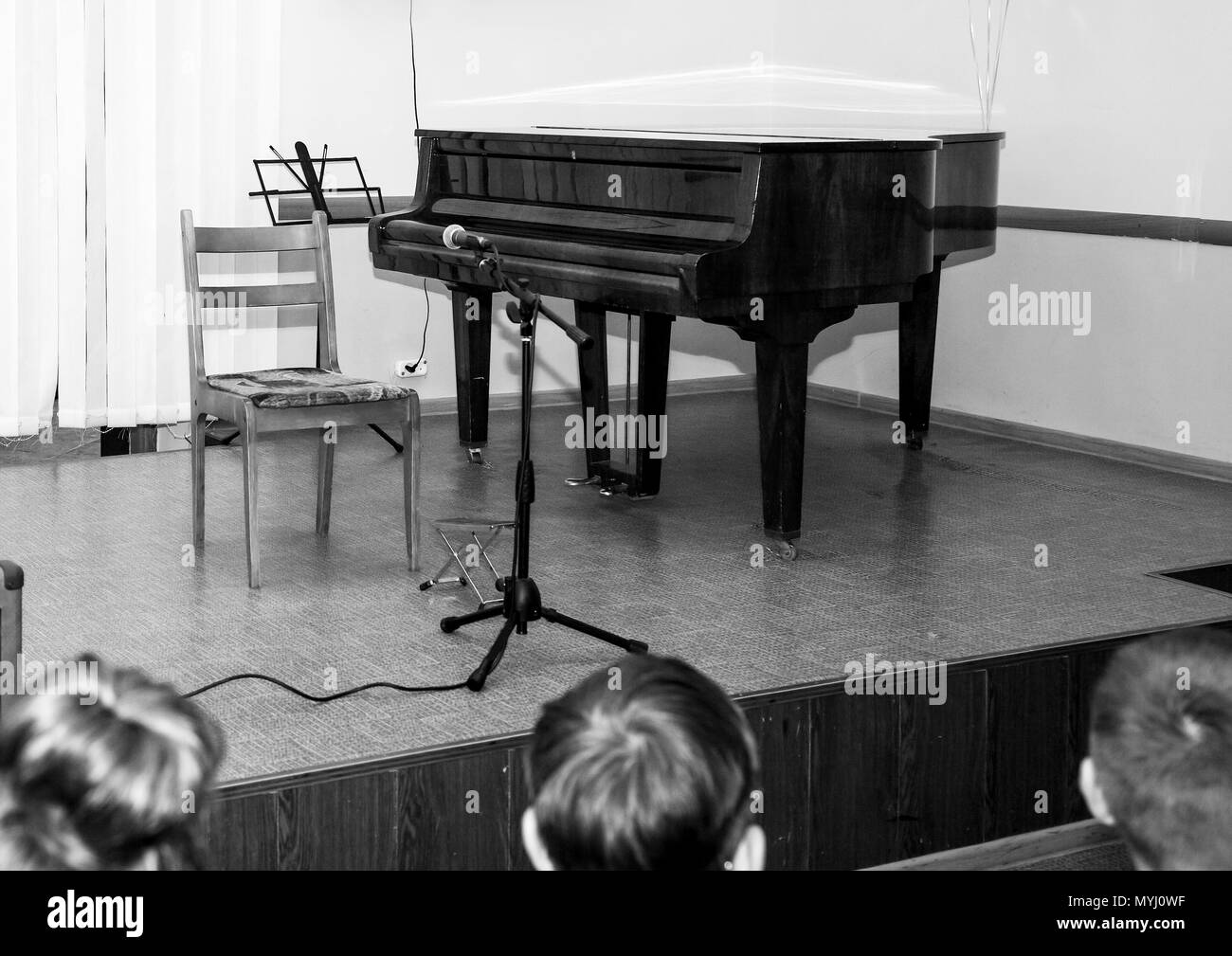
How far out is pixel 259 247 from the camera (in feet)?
13.1

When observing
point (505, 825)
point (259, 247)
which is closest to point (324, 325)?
point (259, 247)

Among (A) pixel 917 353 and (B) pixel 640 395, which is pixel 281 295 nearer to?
(B) pixel 640 395

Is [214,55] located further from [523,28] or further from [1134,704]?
[1134,704]

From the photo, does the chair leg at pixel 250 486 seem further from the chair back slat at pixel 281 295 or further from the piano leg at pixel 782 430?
the piano leg at pixel 782 430

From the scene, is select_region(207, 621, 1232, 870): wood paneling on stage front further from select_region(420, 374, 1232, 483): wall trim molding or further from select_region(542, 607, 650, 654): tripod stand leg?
select_region(420, 374, 1232, 483): wall trim molding

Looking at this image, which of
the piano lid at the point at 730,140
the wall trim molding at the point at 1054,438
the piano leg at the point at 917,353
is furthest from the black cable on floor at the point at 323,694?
the wall trim molding at the point at 1054,438

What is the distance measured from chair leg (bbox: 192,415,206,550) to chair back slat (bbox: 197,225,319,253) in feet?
1.47

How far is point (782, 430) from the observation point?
3984mm

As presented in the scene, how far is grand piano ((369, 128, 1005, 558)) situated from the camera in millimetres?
3799

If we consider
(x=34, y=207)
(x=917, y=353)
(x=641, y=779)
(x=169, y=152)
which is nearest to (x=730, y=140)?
(x=917, y=353)

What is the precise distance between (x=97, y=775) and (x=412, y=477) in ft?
9.27

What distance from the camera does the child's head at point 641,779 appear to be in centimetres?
107

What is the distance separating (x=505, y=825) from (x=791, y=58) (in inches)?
177

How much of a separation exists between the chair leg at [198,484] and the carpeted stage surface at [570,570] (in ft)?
0.20
